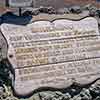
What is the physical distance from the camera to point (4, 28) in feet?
16.4

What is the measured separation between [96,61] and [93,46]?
0.24 metres

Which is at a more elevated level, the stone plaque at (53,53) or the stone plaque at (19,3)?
the stone plaque at (19,3)

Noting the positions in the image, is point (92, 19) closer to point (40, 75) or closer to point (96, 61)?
point (96, 61)

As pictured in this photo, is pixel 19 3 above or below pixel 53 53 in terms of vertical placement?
above

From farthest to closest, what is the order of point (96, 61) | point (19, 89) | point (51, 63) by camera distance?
1. point (96, 61)
2. point (51, 63)
3. point (19, 89)

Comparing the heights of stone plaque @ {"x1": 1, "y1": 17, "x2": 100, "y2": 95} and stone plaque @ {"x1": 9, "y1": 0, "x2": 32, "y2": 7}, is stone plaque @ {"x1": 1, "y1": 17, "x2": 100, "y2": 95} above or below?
below

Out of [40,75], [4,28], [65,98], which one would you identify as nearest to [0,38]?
[4,28]

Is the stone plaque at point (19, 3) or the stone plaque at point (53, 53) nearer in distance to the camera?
the stone plaque at point (53, 53)

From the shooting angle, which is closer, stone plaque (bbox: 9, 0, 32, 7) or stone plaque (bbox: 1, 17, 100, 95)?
stone plaque (bbox: 1, 17, 100, 95)

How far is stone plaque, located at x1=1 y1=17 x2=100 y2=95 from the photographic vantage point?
4902 millimetres

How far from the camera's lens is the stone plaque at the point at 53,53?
4902mm

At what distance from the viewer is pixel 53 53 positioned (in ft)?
17.0

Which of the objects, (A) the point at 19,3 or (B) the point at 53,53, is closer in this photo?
(B) the point at 53,53

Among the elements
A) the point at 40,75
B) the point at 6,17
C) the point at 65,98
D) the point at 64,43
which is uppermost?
the point at 6,17
